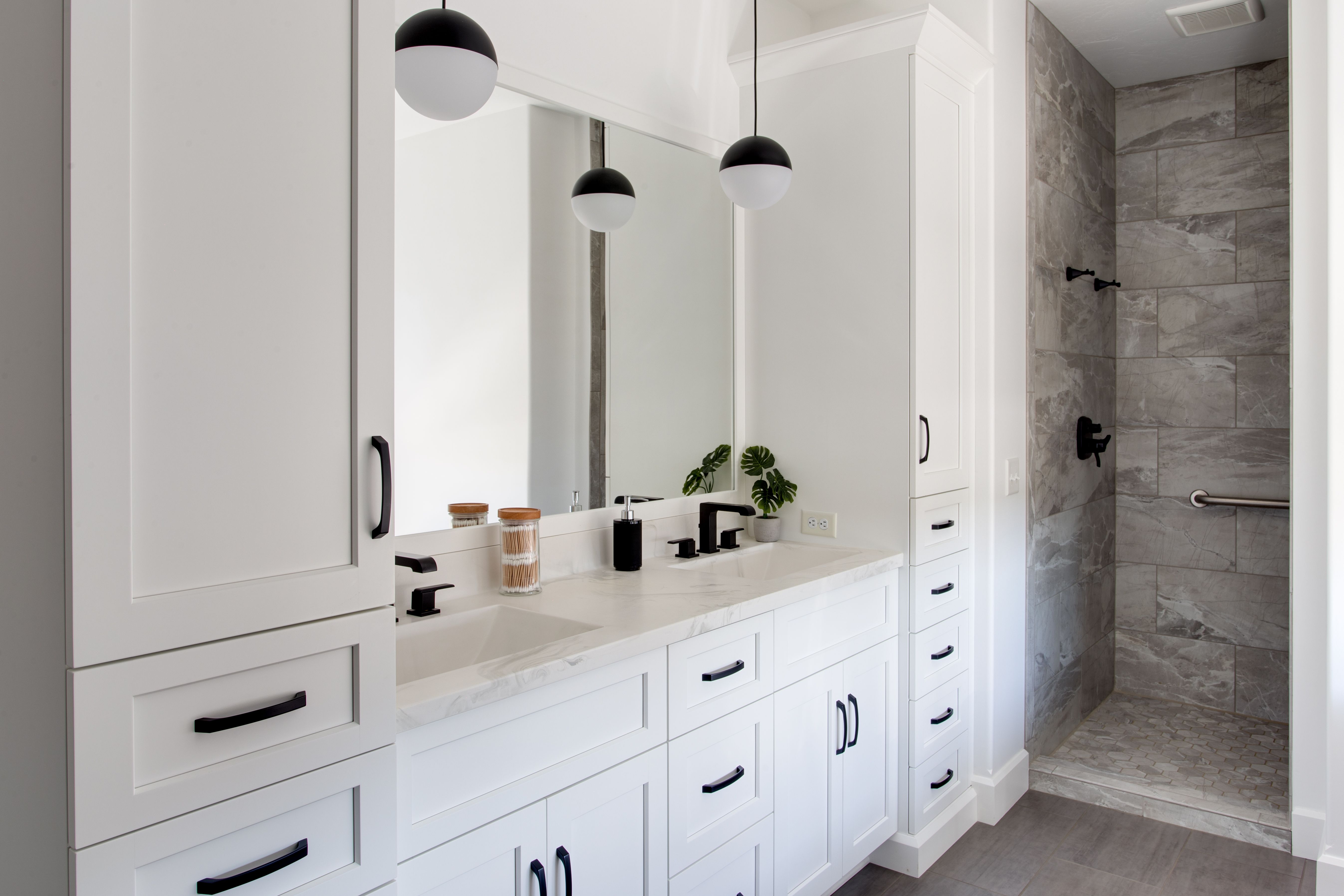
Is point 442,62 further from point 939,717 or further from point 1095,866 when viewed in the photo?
point 1095,866

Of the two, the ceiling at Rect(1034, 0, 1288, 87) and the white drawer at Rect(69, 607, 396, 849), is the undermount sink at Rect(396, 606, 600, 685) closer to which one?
the white drawer at Rect(69, 607, 396, 849)

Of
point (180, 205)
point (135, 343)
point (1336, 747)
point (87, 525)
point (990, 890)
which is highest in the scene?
point (180, 205)

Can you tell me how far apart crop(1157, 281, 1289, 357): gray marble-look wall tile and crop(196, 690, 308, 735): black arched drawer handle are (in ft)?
12.8

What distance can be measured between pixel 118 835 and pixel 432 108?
124 cm

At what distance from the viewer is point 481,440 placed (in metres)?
1.99

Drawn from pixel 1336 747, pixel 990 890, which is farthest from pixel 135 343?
pixel 1336 747

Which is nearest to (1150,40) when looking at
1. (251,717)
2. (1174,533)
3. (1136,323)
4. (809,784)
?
(1136,323)

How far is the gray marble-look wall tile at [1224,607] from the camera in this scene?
3.62 metres

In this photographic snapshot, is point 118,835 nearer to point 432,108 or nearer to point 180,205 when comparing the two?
point 180,205

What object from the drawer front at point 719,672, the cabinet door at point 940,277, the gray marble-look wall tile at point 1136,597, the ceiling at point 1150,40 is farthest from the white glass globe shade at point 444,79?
the gray marble-look wall tile at point 1136,597

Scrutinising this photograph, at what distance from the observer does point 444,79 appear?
155 cm

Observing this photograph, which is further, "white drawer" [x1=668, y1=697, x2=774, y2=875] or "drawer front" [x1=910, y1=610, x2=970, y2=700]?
"drawer front" [x1=910, y1=610, x2=970, y2=700]

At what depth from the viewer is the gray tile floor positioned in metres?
2.45

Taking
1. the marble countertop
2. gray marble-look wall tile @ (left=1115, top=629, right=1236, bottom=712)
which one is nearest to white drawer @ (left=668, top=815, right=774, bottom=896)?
the marble countertop
